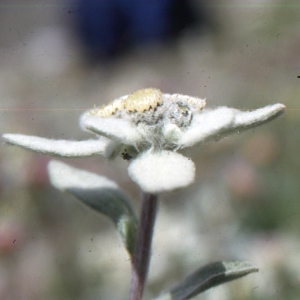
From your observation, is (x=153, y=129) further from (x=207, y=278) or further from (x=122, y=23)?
(x=122, y=23)

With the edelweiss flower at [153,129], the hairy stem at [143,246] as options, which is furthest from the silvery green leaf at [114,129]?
the hairy stem at [143,246]

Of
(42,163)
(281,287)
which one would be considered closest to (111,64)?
(42,163)

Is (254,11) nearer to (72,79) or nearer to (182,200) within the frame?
(72,79)

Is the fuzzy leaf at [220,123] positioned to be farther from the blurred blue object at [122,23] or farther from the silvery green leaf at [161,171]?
the blurred blue object at [122,23]

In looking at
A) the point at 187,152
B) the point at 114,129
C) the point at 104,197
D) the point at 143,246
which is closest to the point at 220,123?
the point at 187,152

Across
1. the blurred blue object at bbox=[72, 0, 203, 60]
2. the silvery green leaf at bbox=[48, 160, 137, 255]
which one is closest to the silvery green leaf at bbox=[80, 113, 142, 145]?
the silvery green leaf at bbox=[48, 160, 137, 255]

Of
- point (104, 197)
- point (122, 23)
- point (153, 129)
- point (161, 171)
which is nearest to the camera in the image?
point (161, 171)

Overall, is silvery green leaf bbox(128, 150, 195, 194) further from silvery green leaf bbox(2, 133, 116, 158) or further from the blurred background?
the blurred background
